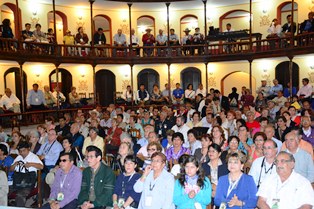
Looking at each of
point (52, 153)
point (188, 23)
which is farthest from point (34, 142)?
point (188, 23)

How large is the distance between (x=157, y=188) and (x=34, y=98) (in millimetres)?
12271

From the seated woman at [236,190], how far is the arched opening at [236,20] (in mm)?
19687

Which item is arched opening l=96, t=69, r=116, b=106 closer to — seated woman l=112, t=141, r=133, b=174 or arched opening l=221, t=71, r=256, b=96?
arched opening l=221, t=71, r=256, b=96

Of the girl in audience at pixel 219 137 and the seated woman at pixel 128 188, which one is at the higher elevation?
the girl in audience at pixel 219 137

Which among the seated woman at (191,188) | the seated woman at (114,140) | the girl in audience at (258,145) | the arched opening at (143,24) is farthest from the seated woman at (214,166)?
the arched opening at (143,24)

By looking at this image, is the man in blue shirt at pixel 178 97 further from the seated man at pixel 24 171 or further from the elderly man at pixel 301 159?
the elderly man at pixel 301 159

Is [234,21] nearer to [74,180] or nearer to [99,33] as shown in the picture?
[99,33]

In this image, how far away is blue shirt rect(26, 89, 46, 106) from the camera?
51.6ft

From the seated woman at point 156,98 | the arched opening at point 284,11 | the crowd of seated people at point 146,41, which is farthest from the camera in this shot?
the arched opening at point 284,11

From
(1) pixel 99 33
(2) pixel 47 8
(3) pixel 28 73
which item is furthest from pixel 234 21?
(3) pixel 28 73

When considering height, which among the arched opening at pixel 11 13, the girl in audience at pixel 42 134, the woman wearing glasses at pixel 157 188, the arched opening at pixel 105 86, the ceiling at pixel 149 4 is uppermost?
the ceiling at pixel 149 4

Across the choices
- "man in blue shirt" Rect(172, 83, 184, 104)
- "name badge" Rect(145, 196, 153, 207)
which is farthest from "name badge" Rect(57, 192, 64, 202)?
"man in blue shirt" Rect(172, 83, 184, 104)

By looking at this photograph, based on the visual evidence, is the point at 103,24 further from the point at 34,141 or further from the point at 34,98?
the point at 34,141

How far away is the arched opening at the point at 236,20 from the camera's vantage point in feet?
75.8
